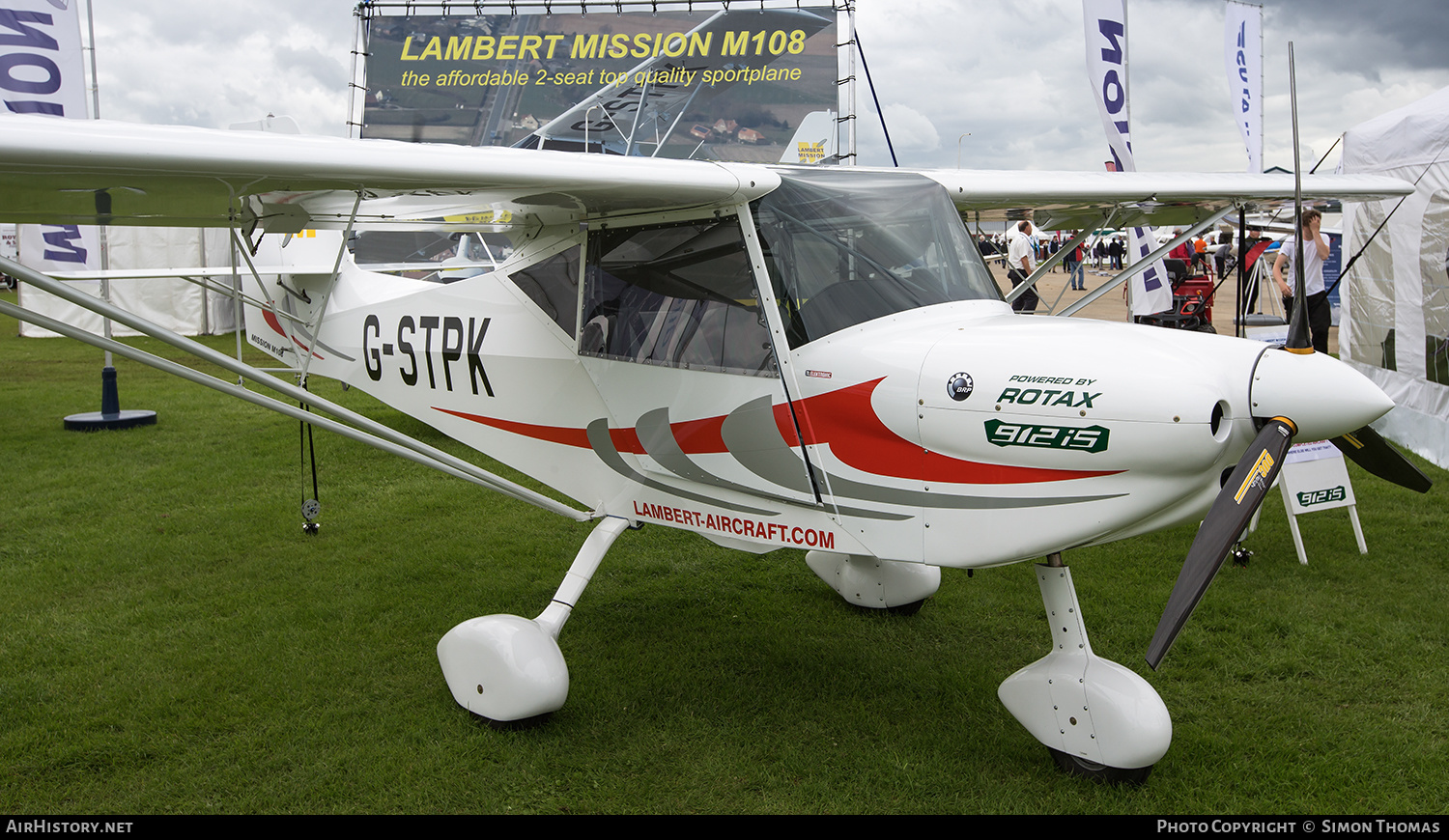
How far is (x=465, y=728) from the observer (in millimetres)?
3871

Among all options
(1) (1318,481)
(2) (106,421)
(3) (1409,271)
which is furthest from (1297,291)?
(2) (106,421)

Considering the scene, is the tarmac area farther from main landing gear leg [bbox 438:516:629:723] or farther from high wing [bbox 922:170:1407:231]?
main landing gear leg [bbox 438:516:629:723]

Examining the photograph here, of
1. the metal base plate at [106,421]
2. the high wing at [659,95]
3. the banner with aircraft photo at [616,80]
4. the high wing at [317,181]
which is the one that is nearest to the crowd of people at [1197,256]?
the high wing at [317,181]

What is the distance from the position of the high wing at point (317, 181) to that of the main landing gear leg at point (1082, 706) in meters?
2.02

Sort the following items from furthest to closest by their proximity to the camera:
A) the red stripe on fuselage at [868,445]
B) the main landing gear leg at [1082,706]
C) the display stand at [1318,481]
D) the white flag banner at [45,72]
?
the white flag banner at [45,72] → the display stand at [1318,481] → the main landing gear leg at [1082,706] → the red stripe on fuselage at [868,445]

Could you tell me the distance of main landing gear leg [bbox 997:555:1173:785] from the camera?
3258 mm

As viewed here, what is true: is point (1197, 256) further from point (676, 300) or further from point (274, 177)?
point (274, 177)

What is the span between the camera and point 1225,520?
2.61 m

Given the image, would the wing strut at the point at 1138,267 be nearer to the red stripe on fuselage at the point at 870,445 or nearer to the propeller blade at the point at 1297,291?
the propeller blade at the point at 1297,291

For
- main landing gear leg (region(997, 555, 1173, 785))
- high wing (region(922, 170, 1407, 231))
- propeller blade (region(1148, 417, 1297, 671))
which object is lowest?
main landing gear leg (region(997, 555, 1173, 785))

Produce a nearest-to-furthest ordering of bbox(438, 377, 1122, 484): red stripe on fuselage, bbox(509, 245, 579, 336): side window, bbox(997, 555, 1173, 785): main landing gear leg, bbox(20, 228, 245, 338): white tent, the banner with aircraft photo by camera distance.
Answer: bbox(438, 377, 1122, 484): red stripe on fuselage → bbox(997, 555, 1173, 785): main landing gear leg → bbox(509, 245, 579, 336): side window → the banner with aircraft photo → bbox(20, 228, 245, 338): white tent

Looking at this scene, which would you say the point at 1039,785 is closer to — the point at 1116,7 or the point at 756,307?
the point at 756,307

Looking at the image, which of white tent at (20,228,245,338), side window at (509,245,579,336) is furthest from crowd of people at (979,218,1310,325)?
white tent at (20,228,245,338)

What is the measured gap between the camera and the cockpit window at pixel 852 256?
3455 mm
